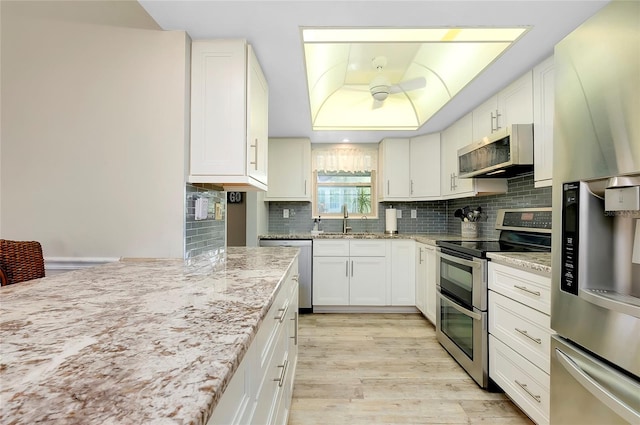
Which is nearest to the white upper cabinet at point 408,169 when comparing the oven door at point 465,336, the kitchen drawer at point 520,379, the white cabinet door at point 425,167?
the white cabinet door at point 425,167

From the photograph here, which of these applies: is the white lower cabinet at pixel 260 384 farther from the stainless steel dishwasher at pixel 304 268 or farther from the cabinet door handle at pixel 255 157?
the stainless steel dishwasher at pixel 304 268

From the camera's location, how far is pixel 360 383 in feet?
6.69

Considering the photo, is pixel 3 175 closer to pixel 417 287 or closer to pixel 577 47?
pixel 577 47

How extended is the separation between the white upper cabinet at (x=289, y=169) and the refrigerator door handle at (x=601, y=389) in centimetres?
297

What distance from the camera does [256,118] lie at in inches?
79.4

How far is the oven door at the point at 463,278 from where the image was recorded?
6.51ft

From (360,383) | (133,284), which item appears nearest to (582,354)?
(360,383)

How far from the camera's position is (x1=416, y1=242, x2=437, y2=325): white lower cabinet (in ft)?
9.60

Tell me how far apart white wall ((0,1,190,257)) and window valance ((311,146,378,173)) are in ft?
7.96

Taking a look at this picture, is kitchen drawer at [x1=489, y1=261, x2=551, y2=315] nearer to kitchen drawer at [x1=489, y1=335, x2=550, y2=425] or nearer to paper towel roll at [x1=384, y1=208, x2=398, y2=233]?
kitchen drawer at [x1=489, y1=335, x2=550, y2=425]

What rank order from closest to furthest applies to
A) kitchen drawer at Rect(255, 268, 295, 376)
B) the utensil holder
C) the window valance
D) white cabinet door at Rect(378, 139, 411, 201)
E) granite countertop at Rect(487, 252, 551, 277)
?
1. kitchen drawer at Rect(255, 268, 295, 376)
2. granite countertop at Rect(487, 252, 551, 277)
3. the utensil holder
4. white cabinet door at Rect(378, 139, 411, 201)
5. the window valance

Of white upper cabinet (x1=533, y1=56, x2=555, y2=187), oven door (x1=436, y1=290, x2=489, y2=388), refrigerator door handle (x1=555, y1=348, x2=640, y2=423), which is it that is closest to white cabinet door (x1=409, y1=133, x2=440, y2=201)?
oven door (x1=436, y1=290, x2=489, y2=388)

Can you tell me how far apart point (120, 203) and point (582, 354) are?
7.52 feet

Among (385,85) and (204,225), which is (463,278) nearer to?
(385,85)
